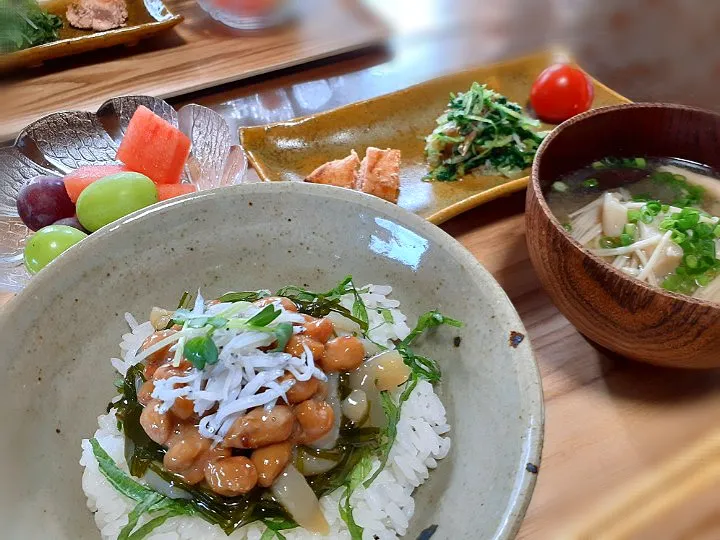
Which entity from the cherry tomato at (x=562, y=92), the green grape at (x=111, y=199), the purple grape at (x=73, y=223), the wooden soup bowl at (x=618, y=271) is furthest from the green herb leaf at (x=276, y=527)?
the cherry tomato at (x=562, y=92)

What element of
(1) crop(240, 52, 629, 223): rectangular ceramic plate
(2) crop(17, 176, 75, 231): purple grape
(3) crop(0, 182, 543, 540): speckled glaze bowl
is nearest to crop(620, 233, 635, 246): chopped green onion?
(1) crop(240, 52, 629, 223): rectangular ceramic plate

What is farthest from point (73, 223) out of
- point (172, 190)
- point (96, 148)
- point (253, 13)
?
point (253, 13)

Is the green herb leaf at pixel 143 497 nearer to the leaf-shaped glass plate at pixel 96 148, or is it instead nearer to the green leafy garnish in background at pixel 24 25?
the leaf-shaped glass plate at pixel 96 148

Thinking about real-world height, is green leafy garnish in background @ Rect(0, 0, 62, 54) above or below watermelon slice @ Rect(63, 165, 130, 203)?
above

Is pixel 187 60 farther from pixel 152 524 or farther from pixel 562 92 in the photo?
pixel 152 524

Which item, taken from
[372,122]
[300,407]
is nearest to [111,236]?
[300,407]

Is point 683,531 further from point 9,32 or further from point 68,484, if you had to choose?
point 9,32

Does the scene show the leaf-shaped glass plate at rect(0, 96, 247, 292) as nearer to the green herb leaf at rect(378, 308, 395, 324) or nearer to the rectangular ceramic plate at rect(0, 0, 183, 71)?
the rectangular ceramic plate at rect(0, 0, 183, 71)
